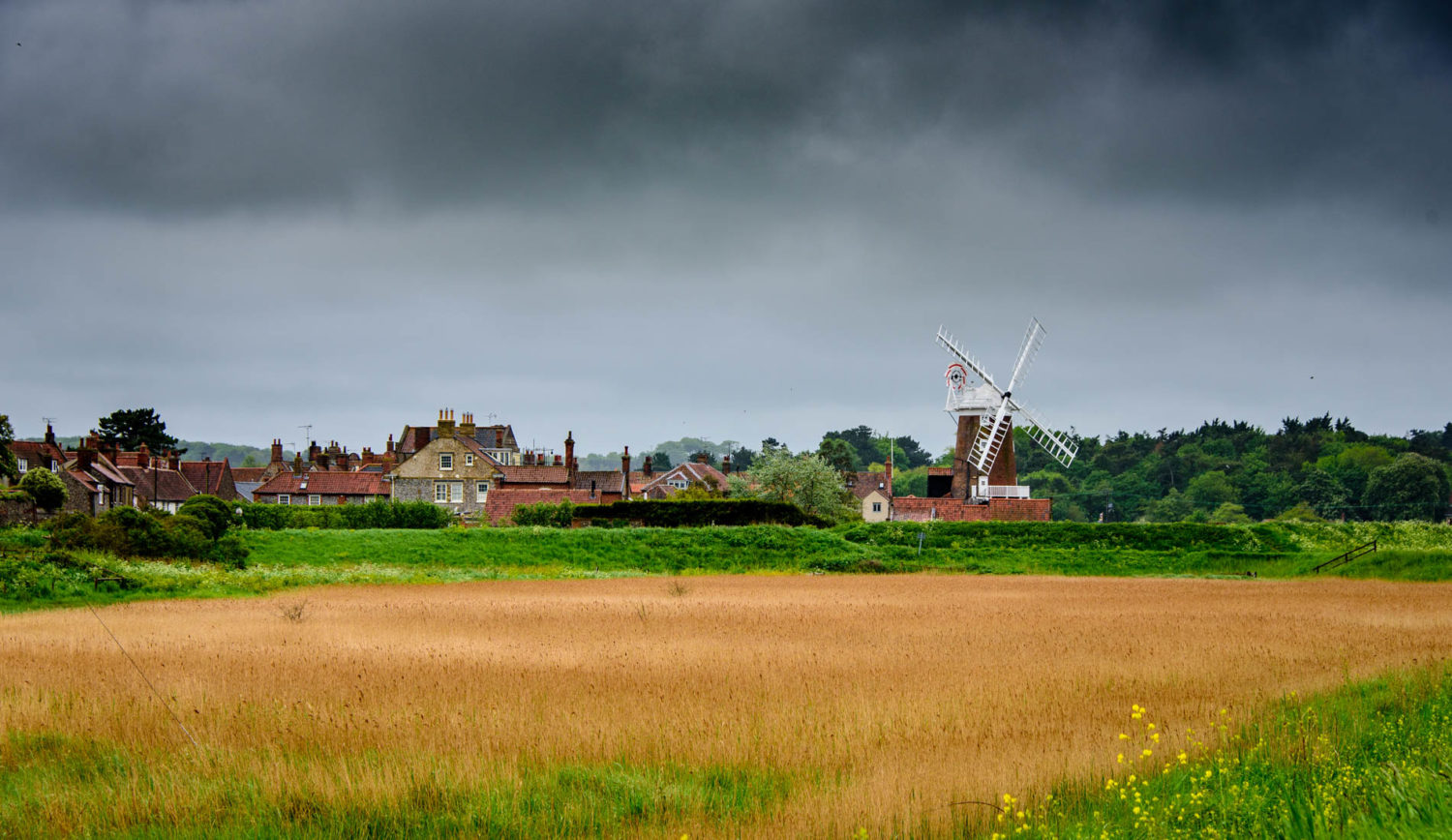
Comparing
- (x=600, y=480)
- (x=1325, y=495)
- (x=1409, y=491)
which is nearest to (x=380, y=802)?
Result: (x=600, y=480)

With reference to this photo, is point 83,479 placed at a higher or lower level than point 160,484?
higher

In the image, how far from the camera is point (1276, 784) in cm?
966

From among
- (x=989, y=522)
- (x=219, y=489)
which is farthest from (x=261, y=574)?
(x=219, y=489)

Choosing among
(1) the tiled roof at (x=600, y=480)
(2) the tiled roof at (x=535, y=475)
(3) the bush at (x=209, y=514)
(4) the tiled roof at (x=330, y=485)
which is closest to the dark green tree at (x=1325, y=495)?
(1) the tiled roof at (x=600, y=480)

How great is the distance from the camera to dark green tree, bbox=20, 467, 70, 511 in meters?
53.8

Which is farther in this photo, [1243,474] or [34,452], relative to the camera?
[1243,474]

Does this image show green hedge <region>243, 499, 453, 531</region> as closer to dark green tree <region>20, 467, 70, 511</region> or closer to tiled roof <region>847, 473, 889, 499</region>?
dark green tree <region>20, 467, 70, 511</region>

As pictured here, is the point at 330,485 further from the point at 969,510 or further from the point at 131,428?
the point at 969,510

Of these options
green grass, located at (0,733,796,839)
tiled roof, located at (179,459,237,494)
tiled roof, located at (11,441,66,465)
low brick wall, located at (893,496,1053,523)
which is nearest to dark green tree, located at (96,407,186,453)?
tiled roof, located at (179,459,237,494)

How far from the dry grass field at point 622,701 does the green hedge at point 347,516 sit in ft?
138

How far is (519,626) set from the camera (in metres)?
23.0

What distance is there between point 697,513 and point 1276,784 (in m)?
54.2

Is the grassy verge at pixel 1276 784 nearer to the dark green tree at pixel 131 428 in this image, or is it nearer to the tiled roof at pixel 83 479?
the tiled roof at pixel 83 479

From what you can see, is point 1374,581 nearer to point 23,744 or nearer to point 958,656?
point 958,656
